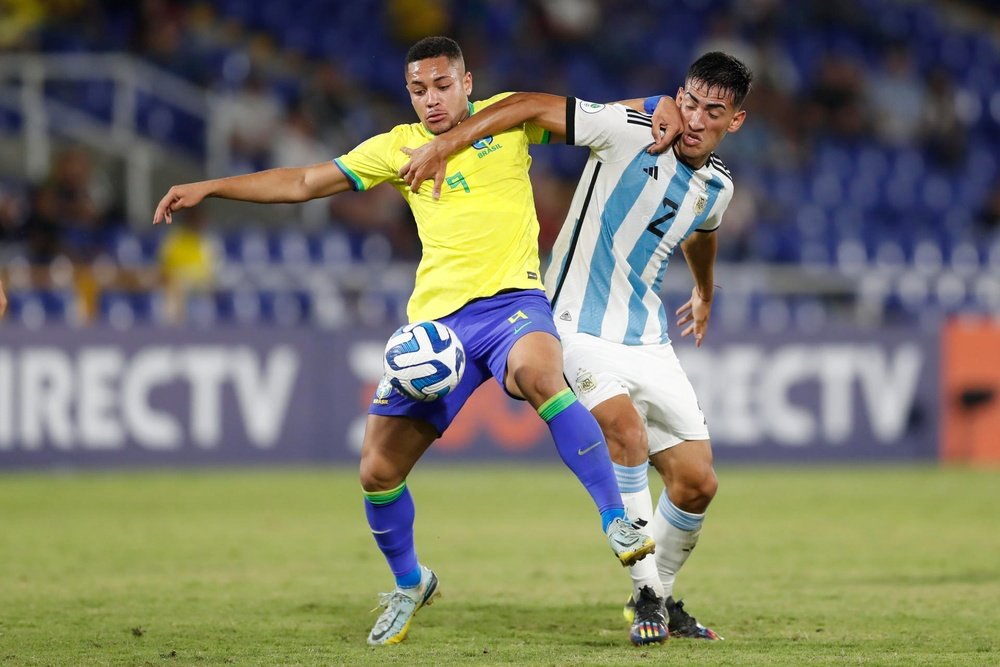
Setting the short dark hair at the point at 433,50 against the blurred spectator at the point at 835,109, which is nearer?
the short dark hair at the point at 433,50

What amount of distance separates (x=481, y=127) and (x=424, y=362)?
0.95 metres

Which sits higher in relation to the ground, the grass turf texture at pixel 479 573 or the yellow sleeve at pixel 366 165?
the yellow sleeve at pixel 366 165

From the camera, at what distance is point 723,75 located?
5758 millimetres

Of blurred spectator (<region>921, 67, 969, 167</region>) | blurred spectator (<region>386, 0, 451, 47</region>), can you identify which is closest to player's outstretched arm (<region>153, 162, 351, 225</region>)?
blurred spectator (<region>386, 0, 451, 47</region>)

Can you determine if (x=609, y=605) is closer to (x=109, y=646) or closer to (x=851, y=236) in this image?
(x=109, y=646)

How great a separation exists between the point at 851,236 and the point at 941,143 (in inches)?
113

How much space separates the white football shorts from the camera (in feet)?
19.1

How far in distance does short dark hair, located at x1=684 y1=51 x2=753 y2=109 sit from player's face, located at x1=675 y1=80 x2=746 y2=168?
0.02m

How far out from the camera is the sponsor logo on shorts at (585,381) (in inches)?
227

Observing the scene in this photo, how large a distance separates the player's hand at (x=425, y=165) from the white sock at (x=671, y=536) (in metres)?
1.66

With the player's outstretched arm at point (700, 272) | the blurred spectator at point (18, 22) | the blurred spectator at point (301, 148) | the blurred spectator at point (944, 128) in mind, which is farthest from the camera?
the blurred spectator at point (944, 128)

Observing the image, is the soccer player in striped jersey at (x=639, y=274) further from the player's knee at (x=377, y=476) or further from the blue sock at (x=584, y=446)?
the player's knee at (x=377, y=476)

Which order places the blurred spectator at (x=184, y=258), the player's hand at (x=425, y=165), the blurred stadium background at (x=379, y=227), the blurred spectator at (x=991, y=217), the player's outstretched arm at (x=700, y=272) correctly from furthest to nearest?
the blurred spectator at (x=991, y=217), the blurred spectator at (x=184, y=258), the blurred stadium background at (x=379, y=227), the player's outstretched arm at (x=700, y=272), the player's hand at (x=425, y=165)

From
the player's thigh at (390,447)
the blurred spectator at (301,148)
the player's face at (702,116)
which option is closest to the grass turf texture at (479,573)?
the player's thigh at (390,447)
